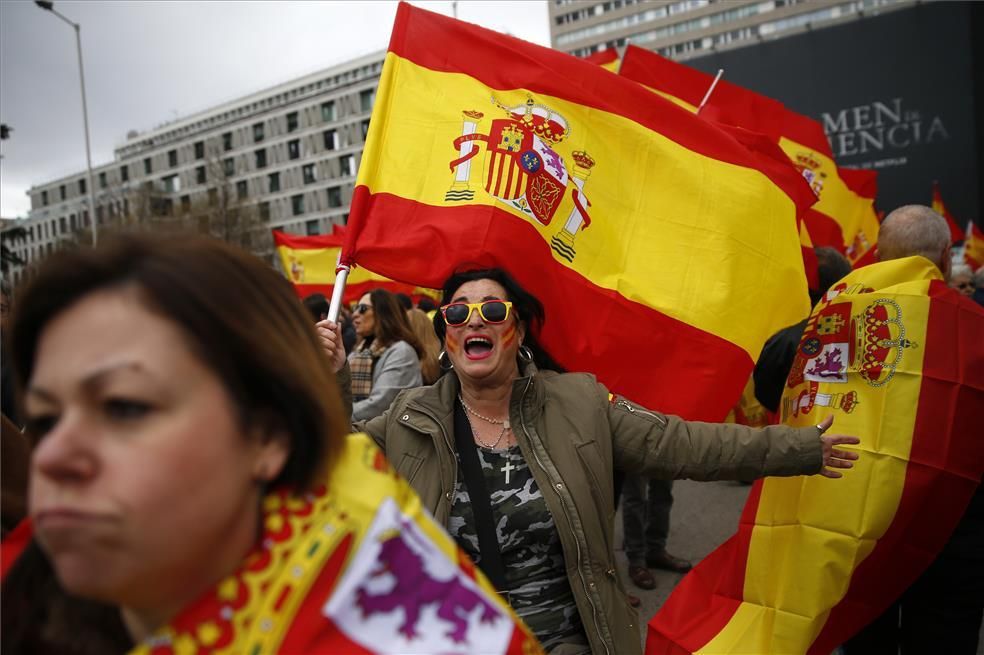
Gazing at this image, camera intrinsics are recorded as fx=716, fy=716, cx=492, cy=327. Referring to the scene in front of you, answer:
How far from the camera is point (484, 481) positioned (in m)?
2.19

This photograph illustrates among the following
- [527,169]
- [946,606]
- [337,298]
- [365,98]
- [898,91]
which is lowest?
[946,606]

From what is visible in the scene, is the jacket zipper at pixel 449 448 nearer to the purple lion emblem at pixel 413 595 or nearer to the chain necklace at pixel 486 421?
the chain necklace at pixel 486 421

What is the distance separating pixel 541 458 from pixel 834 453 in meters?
1.01

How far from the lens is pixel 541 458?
218cm

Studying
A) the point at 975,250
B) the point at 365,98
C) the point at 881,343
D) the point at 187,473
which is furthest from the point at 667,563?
the point at 365,98

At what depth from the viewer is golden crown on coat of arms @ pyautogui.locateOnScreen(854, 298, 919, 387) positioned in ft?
8.56

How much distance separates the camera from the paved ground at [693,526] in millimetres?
Result: 4820

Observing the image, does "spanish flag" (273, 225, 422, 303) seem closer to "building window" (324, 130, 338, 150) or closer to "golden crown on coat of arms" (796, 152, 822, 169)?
"golden crown on coat of arms" (796, 152, 822, 169)

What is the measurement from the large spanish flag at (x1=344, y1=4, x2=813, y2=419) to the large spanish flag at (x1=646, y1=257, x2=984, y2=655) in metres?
0.58

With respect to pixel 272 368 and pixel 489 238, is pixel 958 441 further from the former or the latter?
pixel 272 368

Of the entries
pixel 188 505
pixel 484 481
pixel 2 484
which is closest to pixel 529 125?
pixel 484 481

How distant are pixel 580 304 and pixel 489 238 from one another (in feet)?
1.67

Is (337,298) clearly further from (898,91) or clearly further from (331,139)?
(331,139)

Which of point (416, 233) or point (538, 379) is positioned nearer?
point (538, 379)
